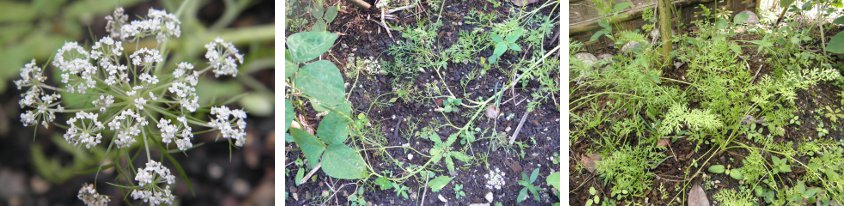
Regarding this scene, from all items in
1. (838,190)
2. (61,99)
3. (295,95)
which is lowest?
(838,190)

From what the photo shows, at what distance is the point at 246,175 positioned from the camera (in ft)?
4.06

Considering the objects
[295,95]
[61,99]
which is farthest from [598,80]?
[61,99]

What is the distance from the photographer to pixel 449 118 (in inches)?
51.5

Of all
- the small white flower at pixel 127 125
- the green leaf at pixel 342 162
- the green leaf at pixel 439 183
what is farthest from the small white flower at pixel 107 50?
the green leaf at pixel 439 183

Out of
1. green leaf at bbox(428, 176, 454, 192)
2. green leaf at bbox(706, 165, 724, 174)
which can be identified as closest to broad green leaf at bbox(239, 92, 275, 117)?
green leaf at bbox(428, 176, 454, 192)

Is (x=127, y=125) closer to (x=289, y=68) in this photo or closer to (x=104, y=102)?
(x=104, y=102)

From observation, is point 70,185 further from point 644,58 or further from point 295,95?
point 644,58

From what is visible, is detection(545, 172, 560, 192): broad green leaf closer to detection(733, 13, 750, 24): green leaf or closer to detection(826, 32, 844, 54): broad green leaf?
detection(733, 13, 750, 24): green leaf

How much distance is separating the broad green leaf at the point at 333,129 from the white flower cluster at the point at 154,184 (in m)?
0.29

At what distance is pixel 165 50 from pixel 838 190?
1.35 meters

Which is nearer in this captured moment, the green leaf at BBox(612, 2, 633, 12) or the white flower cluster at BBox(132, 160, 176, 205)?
the white flower cluster at BBox(132, 160, 176, 205)

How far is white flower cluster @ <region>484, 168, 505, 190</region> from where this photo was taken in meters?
1.31

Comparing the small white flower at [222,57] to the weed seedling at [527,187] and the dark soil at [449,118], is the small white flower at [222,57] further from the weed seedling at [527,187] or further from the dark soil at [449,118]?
→ the weed seedling at [527,187]

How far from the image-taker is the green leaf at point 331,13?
131cm
